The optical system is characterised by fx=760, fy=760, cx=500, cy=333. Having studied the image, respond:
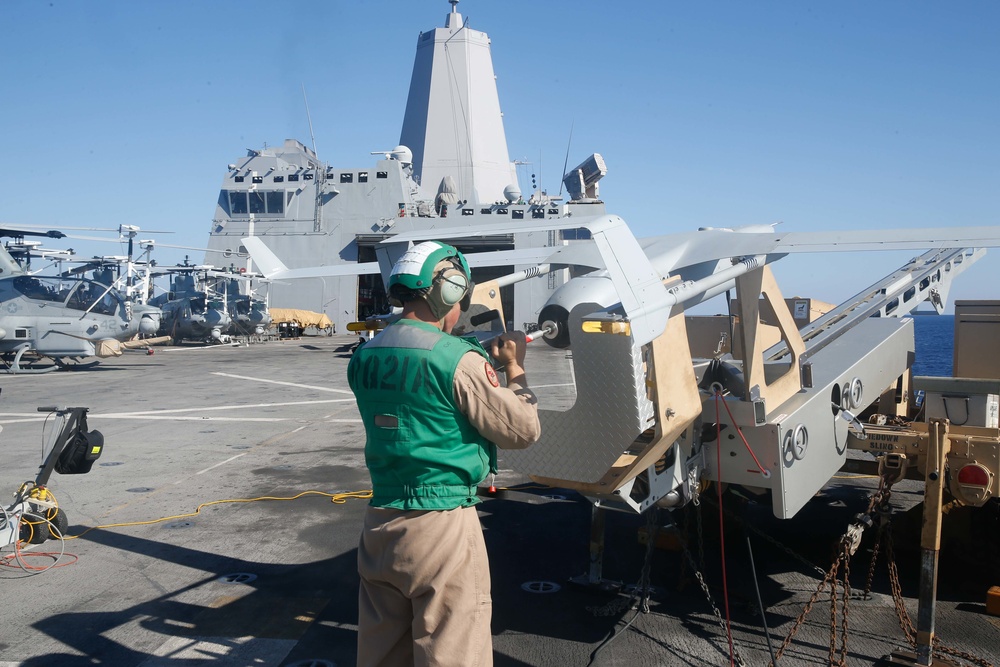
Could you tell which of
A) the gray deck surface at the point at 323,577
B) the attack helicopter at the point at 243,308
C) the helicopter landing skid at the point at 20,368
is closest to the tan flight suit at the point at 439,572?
the gray deck surface at the point at 323,577

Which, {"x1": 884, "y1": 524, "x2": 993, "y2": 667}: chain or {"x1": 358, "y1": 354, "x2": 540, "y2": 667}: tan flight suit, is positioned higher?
{"x1": 358, "y1": 354, "x2": 540, "y2": 667}: tan flight suit

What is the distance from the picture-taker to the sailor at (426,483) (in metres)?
2.71

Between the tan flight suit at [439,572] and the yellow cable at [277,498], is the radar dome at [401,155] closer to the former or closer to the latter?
the yellow cable at [277,498]

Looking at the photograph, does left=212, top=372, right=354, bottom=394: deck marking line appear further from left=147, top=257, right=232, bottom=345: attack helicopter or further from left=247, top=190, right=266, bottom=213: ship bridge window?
left=247, top=190, right=266, bottom=213: ship bridge window

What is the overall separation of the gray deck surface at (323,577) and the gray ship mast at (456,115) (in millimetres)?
36172

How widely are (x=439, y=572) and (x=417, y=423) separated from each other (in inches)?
21.0

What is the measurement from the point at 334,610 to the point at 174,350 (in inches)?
1082

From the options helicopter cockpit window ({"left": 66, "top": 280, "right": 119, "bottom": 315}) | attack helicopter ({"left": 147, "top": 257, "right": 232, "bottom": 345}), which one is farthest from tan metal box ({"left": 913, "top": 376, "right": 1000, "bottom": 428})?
attack helicopter ({"left": 147, "top": 257, "right": 232, "bottom": 345})

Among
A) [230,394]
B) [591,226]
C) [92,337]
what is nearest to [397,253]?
[591,226]

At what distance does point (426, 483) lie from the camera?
9.04 ft

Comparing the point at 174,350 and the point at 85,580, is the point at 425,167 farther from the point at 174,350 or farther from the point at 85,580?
the point at 85,580

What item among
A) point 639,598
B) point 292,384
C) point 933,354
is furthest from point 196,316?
point 933,354

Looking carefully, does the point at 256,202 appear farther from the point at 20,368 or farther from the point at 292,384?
the point at 292,384

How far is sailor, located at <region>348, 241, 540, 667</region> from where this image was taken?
8.87ft
